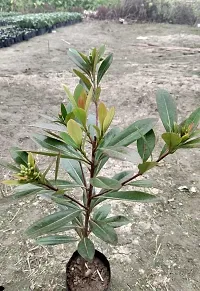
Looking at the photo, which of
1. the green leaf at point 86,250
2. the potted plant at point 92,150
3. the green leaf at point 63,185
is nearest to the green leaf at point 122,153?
the potted plant at point 92,150

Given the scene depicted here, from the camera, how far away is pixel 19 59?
19.3 feet

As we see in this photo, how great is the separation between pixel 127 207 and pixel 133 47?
5623 mm

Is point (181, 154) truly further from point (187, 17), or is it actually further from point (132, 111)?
point (187, 17)

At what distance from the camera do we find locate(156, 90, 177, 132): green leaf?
1023 mm

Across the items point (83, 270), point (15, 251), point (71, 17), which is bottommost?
point (15, 251)

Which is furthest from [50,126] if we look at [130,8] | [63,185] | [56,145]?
[130,8]

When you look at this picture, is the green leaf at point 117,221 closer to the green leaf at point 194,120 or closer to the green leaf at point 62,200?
the green leaf at point 62,200

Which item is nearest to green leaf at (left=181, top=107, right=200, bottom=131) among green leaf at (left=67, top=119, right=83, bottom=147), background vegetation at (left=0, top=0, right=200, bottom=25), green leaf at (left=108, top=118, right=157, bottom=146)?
green leaf at (left=108, top=118, right=157, bottom=146)

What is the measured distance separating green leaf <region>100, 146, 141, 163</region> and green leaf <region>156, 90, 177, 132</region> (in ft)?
0.58

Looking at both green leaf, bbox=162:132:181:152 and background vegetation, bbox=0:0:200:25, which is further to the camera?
background vegetation, bbox=0:0:200:25

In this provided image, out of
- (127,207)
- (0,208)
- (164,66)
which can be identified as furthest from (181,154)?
(164,66)

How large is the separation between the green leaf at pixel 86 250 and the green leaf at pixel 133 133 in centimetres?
45

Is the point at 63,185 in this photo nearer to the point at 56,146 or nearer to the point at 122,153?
the point at 56,146

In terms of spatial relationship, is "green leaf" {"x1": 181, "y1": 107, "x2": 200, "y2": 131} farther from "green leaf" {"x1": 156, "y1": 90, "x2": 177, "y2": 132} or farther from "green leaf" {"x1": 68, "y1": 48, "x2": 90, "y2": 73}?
"green leaf" {"x1": 68, "y1": 48, "x2": 90, "y2": 73}
